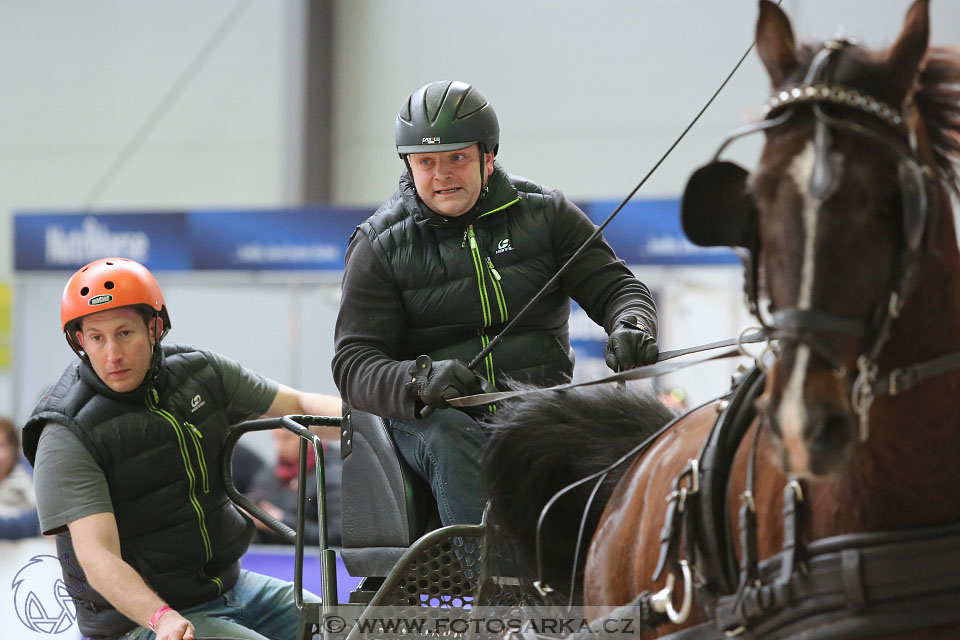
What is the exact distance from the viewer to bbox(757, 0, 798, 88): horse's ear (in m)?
1.63

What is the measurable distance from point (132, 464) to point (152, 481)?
3.2 inches

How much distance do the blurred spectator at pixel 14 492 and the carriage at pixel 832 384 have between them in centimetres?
472

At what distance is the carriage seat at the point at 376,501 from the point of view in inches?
111

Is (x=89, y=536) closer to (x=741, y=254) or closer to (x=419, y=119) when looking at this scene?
(x=419, y=119)

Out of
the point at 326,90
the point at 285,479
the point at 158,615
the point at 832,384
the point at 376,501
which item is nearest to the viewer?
the point at 832,384

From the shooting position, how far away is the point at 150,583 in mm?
3359

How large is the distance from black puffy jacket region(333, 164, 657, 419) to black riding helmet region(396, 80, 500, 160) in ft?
0.51

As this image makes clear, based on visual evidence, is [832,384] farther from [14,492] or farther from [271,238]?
[271,238]

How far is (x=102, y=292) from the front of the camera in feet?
11.0

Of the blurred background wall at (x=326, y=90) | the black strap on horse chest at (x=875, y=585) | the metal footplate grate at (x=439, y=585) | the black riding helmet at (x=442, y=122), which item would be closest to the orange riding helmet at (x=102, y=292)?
the black riding helmet at (x=442, y=122)

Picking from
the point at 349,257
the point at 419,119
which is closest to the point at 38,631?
the point at 349,257

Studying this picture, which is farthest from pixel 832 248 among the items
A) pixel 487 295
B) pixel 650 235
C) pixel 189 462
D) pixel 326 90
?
pixel 326 90

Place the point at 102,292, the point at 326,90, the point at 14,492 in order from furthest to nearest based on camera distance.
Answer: the point at 326,90, the point at 14,492, the point at 102,292

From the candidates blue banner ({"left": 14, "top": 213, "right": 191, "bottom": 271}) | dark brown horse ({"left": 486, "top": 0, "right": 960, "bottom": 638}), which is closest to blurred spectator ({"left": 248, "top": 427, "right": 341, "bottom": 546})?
blue banner ({"left": 14, "top": 213, "right": 191, "bottom": 271})
